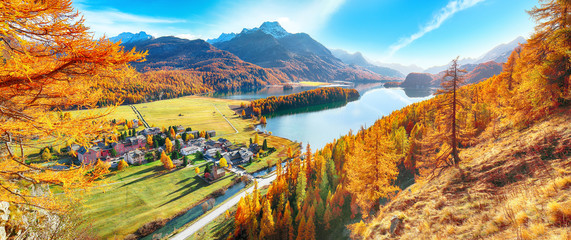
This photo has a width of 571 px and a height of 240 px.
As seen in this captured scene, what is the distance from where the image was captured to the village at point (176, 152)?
185 ft

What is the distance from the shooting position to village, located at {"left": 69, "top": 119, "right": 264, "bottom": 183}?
56406 mm

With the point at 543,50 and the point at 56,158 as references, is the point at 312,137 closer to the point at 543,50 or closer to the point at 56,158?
the point at 543,50

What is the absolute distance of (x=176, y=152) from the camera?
60.2 metres

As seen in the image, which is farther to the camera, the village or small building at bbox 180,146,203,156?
small building at bbox 180,146,203,156

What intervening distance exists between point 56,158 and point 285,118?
9905cm

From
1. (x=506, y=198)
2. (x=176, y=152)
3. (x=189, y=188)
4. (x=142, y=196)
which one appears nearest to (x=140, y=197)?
(x=142, y=196)

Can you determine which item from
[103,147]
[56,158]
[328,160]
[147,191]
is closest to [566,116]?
[328,160]

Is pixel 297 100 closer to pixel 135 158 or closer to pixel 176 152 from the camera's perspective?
pixel 176 152

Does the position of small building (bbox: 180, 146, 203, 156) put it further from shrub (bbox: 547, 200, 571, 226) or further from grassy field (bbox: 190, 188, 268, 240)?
shrub (bbox: 547, 200, 571, 226)

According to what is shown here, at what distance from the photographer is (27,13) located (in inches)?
241

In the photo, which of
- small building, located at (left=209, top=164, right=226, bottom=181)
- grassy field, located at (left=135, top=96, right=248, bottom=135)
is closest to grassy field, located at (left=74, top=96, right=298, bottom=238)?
small building, located at (left=209, top=164, right=226, bottom=181)

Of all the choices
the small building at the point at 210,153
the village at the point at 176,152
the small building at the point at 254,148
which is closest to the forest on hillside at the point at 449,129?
the village at the point at 176,152

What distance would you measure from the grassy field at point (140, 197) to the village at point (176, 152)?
11.3ft

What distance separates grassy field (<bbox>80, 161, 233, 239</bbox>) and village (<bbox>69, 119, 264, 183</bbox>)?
3454 mm
